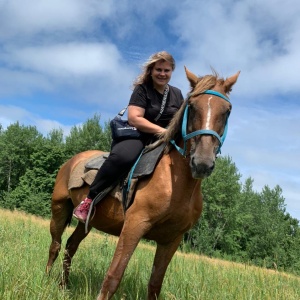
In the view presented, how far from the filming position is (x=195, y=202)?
160 inches

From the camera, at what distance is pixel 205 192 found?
172 ft

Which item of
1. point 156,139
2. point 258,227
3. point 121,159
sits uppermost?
point 258,227

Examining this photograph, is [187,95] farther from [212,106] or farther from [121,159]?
[121,159]

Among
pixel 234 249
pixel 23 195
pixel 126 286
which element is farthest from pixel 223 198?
pixel 126 286

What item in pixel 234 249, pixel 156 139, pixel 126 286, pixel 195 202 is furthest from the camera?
pixel 234 249

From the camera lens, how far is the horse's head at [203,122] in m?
3.14

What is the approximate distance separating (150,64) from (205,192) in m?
49.1

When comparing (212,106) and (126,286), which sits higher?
(212,106)

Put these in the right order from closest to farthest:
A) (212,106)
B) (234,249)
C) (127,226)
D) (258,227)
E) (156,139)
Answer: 1. (212,106)
2. (127,226)
3. (156,139)
4. (234,249)
5. (258,227)

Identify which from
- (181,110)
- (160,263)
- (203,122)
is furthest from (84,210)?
(203,122)

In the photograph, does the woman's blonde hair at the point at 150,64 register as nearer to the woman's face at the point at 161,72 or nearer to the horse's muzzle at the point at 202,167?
the woman's face at the point at 161,72

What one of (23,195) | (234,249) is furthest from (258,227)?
(23,195)

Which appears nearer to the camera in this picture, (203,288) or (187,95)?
(187,95)

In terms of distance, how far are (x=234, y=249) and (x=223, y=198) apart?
7.44m
